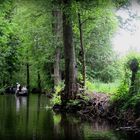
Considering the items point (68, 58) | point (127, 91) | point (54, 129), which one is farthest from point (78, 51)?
point (54, 129)

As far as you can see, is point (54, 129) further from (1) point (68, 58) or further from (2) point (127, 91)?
(1) point (68, 58)

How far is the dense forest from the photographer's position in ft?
57.4

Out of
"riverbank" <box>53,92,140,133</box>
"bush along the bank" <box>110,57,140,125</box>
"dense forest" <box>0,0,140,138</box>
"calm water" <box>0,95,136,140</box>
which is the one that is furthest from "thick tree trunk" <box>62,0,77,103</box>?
"bush along the bank" <box>110,57,140,125</box>

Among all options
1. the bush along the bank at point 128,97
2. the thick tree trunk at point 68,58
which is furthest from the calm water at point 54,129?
the thick tree trunk at point 68,58

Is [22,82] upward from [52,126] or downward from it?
upward

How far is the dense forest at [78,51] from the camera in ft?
57.4

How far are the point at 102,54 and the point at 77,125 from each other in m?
18.9

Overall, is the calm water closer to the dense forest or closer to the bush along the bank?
the bush along the bank

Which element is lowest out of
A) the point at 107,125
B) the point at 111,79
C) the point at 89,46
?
the point at 107,125

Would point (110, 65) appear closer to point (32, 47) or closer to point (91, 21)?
point (32, 47)

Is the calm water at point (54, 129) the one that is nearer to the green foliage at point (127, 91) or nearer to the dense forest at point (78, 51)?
the green foliage at point (127, 91)

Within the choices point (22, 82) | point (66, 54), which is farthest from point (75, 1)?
point (22, 82)

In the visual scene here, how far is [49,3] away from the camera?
901 inches

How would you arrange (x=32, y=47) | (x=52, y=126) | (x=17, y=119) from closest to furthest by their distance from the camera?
(x=52, y=126) → (x=17, y=119) → (x=32, y=47)
